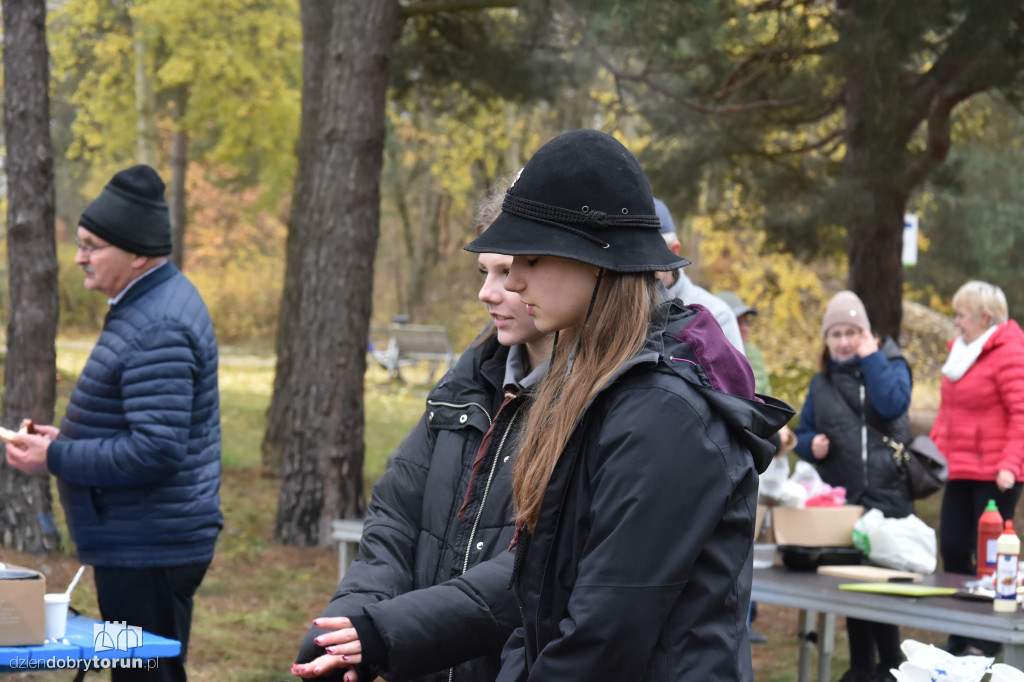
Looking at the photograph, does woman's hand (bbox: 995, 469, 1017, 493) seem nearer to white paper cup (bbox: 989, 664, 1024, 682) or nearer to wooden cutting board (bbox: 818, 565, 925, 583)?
wooden cutting board (bbox: 818, 565, 925, 583)

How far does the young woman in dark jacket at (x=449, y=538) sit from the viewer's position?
250cm

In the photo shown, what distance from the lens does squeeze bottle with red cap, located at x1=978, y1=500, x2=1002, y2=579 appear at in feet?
16.3

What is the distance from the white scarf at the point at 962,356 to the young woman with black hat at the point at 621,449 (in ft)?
16.9

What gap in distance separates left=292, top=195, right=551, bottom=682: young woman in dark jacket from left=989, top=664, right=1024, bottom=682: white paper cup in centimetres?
116

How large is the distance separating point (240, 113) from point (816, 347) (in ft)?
45.7

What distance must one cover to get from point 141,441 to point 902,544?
3104mm

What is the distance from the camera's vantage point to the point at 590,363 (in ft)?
6.22

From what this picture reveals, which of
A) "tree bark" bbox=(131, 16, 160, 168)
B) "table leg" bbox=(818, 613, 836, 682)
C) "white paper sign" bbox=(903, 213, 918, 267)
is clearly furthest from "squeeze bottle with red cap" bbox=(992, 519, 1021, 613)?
"tree bark" bbox=(131, 16, 160, 168)

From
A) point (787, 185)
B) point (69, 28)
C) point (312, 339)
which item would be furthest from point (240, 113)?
point (312, 339)

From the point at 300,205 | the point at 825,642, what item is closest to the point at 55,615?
the point at 825,642

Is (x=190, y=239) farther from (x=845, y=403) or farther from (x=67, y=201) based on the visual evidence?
(x=845, y=403)

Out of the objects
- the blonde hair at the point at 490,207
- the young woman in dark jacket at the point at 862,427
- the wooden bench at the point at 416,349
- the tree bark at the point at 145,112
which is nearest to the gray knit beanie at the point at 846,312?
the young woman in dark jacket at the point at 862,427

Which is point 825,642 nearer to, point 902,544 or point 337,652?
point 902,544

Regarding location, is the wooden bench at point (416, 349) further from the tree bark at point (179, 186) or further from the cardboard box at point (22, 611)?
the cardboard box at point (22, 611)
